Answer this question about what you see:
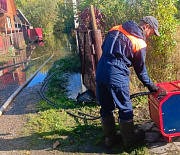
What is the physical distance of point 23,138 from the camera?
4.11m

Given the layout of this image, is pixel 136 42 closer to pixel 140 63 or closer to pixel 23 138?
pixel 140 63

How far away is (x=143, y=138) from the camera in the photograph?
360 centimetres

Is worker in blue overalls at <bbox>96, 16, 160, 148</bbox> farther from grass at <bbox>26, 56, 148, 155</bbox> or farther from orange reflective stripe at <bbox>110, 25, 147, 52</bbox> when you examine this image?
grass at <bbox>26, 56, 148, 155</bbox>

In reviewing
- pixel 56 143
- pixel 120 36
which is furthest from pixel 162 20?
pixel 56 143

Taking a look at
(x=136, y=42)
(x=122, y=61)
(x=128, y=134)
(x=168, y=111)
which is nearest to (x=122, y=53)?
(x=122, y=61)

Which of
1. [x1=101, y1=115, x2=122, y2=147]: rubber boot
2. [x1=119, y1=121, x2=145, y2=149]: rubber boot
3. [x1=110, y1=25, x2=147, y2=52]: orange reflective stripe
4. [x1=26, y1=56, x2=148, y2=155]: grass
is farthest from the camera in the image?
[x1=26, y1=56, x2=148, y2=155]: grass

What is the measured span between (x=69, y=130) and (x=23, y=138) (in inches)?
33.2

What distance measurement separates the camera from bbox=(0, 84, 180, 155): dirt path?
3.39m

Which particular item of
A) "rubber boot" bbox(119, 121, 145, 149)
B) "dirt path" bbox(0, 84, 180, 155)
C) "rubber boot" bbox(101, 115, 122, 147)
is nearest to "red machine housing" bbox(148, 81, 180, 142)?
"dirt path" bbox(0, 84, 180, 155)

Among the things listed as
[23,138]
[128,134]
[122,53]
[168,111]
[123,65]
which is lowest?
[23,138]

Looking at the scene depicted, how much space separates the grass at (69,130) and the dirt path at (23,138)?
0.13 metres

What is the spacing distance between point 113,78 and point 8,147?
2219 mm

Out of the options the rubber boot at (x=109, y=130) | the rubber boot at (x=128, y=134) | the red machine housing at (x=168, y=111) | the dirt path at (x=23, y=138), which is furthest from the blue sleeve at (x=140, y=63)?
the dirt path at (x=23, y=138)

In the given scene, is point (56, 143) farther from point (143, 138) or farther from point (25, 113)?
point (25, 113)
